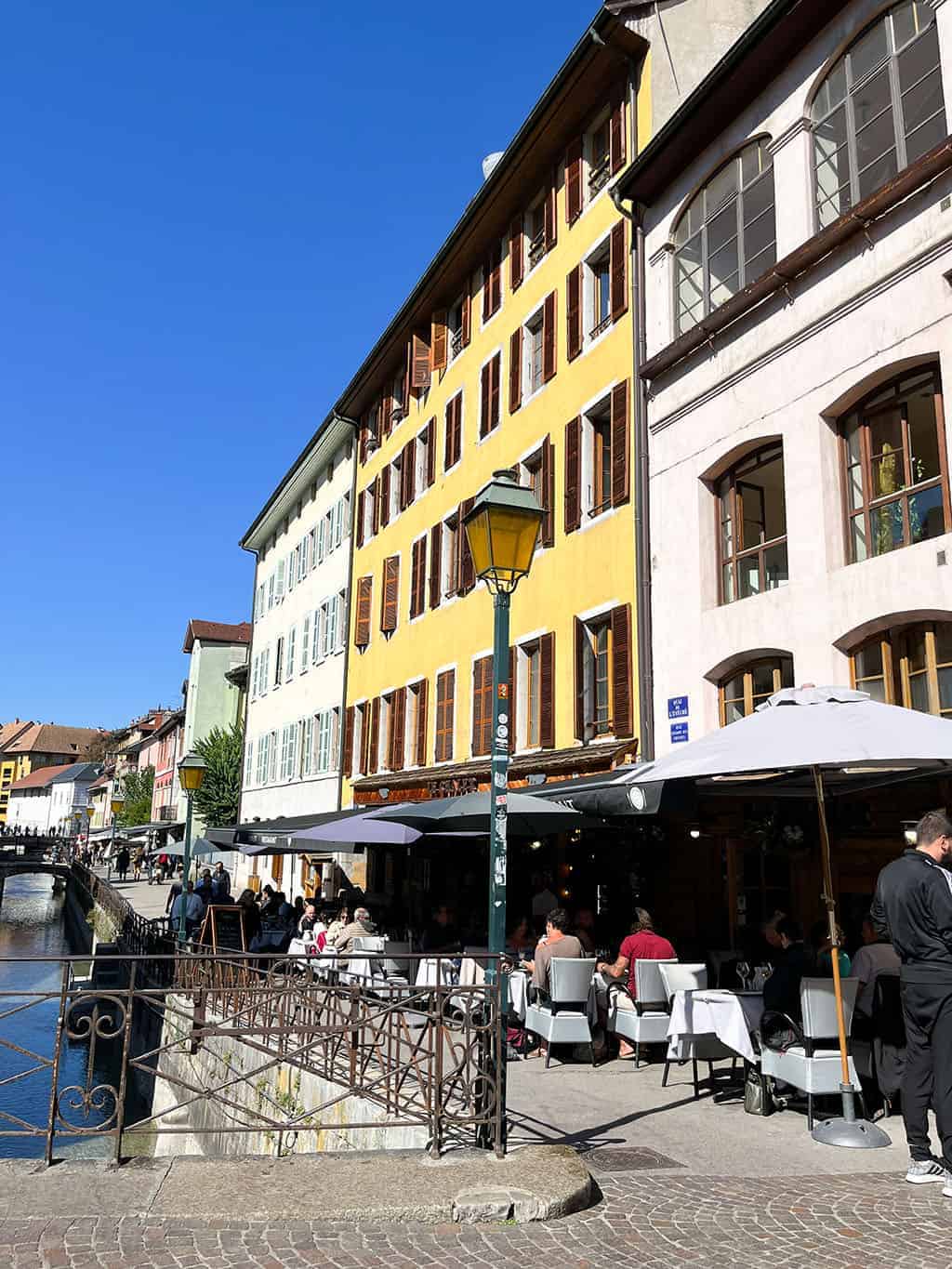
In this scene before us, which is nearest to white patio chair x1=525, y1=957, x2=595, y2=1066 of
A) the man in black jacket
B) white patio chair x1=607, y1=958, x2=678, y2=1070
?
white patio chair x1=607, y1=958, x2=678, y2=1070

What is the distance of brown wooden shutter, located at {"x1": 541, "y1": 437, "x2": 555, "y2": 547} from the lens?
56.8 feet

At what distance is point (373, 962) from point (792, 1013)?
5.33m

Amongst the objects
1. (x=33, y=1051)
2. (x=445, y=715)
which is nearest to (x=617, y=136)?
(x=445, y=715)

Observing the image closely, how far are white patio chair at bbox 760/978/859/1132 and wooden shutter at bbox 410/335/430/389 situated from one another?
20130 mm

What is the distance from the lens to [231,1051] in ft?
43.0

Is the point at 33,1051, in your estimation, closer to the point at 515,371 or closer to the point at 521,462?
the point at 521,462

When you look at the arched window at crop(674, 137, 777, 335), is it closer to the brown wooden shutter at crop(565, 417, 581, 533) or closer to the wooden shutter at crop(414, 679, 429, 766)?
the brown wooden shutter at crop(565, 417, 581, 533)

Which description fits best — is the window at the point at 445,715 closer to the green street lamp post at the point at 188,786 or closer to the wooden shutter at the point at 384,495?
the green street lamp post at the point at 188,786

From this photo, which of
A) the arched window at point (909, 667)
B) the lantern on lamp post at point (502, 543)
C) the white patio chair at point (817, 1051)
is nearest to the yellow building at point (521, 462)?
the arched window at point (909, 667)

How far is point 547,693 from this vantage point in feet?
55.0

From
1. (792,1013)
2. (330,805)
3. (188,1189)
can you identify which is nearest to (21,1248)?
(188,1189)

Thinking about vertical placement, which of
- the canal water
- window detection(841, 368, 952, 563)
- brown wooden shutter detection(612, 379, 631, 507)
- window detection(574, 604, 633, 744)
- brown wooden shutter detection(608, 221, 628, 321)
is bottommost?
the canal water

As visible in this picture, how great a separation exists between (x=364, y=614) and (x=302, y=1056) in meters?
19.9

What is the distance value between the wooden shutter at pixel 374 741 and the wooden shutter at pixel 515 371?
8899 mm
